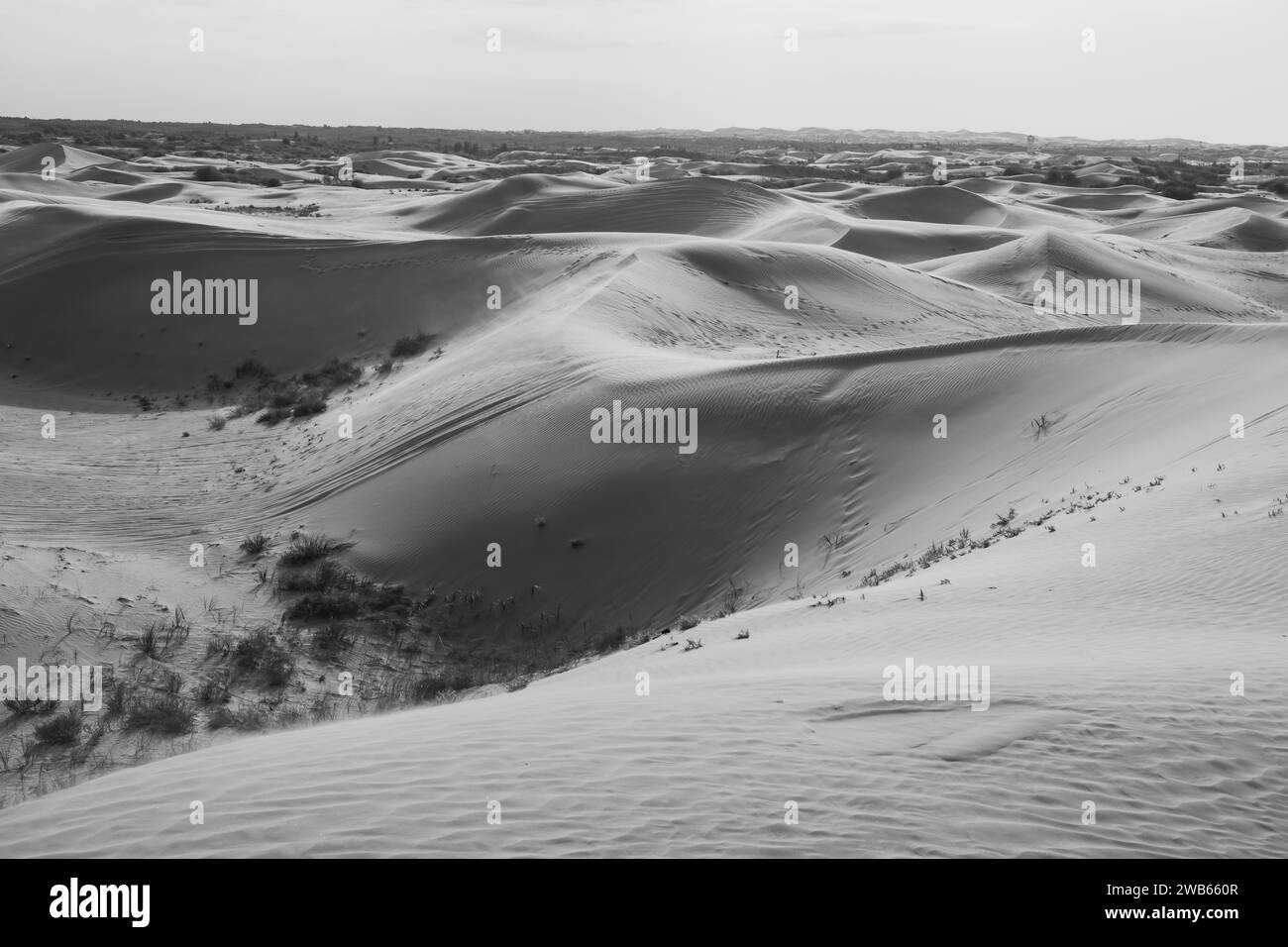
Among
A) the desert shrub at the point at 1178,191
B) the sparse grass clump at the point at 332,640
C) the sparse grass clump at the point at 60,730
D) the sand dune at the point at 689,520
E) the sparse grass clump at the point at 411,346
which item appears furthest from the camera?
the desert shrub at the point at 1178,191

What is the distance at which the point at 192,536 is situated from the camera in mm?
12500

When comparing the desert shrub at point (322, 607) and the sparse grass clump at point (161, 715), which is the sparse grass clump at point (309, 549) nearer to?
the desert shrub at point (322, 607)

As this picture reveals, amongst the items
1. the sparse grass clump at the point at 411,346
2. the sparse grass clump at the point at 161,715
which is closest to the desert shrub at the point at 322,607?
the sparse grass clump at the point at 161,715

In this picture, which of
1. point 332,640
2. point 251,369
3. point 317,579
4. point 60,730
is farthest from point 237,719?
point 251,369

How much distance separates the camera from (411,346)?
2081 cm

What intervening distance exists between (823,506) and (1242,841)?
7502mm

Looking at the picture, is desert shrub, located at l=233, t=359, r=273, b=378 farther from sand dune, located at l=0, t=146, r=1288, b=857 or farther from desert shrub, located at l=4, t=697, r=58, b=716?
desert shrub, located at l=4, t=697, r=58, b=716

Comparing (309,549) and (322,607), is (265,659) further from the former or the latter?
(309,549)

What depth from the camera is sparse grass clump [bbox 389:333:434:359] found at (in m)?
20.6

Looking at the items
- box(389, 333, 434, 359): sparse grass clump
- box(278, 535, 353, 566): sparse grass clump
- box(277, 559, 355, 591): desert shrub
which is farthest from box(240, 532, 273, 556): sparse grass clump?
box(389, 333, 434, 359): sparse grass clump

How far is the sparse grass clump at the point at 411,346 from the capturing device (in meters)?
20.6
